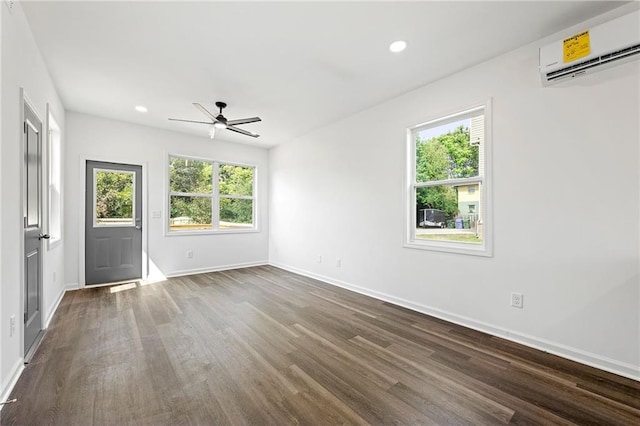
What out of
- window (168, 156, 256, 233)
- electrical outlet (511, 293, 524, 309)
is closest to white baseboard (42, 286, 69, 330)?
window (168, 156, 256, 233)

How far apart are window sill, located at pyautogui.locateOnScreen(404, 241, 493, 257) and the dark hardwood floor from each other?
794mm

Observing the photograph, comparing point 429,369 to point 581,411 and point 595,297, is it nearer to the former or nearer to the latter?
point 581,411

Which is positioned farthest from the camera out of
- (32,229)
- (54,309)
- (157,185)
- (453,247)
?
(157,185)

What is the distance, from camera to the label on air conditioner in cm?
210

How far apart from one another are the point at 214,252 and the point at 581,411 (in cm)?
546

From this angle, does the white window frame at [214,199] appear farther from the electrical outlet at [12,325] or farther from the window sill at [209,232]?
the electrical outlet at [12,325]

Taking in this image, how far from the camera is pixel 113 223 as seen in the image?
4.60m

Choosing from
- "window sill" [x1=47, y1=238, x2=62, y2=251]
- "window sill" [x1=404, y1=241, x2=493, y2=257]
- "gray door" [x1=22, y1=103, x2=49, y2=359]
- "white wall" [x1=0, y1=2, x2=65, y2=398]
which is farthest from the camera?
"window sill" [x1=47, y1=238, x2=62, y2=251]

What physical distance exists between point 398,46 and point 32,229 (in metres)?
3.69

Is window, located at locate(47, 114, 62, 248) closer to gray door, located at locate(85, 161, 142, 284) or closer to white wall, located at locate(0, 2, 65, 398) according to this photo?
gray door, located at locate(85, 161, 142, 284)

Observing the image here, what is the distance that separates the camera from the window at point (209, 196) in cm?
525

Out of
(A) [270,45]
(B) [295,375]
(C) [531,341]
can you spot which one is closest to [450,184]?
(C) [531,341]

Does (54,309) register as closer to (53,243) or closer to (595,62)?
(53,243)

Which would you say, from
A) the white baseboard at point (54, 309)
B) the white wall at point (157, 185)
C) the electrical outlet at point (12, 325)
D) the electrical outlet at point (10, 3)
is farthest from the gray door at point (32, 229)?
the white wall at point (157, 185)
